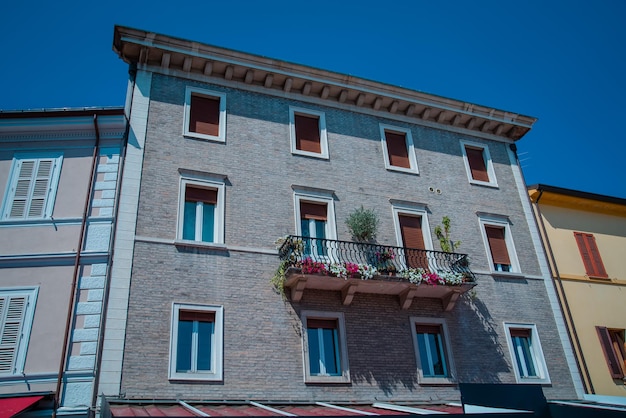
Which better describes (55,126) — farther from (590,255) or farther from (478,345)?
(590,255)

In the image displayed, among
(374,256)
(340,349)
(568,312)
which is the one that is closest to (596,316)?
A: (568,312)

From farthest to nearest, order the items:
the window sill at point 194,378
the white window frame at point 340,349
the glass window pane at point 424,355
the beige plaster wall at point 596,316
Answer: the beige plaster wall at point 596,316
the glass window pane at point 424,355
the white window frame at point 340,349
the window sill at point 194,378

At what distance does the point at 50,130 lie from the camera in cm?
1320

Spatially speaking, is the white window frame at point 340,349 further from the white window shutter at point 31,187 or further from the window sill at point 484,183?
the window sill at point 484,183

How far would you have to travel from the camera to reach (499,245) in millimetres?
16875

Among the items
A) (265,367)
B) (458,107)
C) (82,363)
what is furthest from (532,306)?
(82,363)

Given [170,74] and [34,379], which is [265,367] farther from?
[170,74]

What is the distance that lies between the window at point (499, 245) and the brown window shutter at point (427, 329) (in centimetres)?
297

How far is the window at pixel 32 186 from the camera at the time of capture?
1227 centimetres

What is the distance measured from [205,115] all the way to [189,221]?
337 cm

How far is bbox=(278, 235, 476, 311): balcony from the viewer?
12820 mm

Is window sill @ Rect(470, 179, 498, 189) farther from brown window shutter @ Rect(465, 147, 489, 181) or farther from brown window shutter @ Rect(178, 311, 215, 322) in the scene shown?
brown window shutter @ Rect(178, 311, 215, 322)

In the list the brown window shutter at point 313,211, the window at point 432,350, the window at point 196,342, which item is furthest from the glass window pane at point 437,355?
the window at point 196,342

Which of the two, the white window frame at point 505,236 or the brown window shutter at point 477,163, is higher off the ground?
the brown window shutter at point 477,163
